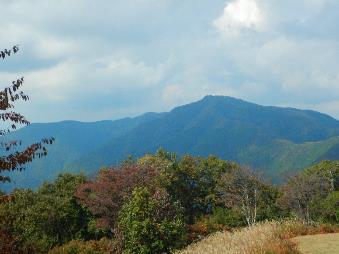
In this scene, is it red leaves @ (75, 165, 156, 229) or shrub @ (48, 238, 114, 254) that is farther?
red leaves @ (75, 165, 156, 229)

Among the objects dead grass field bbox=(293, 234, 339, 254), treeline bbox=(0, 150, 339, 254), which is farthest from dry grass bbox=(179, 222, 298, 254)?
treeline bbox=(0, 150, 339, 254)

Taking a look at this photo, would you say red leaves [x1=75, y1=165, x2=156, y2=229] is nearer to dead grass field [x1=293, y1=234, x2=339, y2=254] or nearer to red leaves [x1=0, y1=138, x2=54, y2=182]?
dead grass field [x1=293, y1=234, x2=339, y2=254]

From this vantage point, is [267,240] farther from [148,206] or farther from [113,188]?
[113,188]

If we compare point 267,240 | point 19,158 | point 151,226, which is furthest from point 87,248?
point 19,158

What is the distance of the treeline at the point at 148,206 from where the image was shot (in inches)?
1052

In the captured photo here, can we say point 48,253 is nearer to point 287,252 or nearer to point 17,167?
point 287,252

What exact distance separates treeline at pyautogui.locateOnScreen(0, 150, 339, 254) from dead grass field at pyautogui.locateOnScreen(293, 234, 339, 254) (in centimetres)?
575

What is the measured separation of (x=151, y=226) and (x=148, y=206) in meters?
1.44

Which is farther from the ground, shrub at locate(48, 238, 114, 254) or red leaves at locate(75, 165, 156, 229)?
red leaves at locate(75, 165, 156, 229)

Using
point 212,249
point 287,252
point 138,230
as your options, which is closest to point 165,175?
point 138,230

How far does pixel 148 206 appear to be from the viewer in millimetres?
27094

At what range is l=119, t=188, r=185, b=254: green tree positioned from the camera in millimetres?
25859

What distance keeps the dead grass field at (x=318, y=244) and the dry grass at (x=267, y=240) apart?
389mm

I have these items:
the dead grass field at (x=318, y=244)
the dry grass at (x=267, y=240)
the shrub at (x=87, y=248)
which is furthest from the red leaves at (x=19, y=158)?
the shrub at (x=87, y=248)
